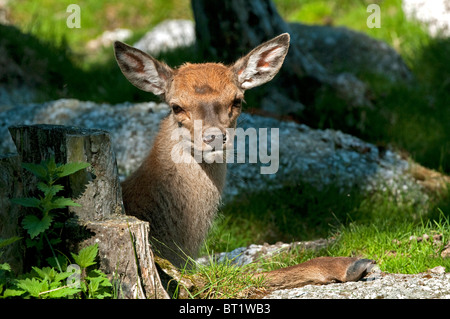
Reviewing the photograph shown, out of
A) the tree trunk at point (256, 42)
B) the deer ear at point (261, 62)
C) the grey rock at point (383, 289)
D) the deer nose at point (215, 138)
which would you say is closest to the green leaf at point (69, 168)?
the deer nose at point (215, 138)

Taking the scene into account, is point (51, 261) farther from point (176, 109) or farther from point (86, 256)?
point (176, 109)

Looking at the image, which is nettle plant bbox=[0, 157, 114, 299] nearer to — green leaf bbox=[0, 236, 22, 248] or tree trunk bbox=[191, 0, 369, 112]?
green leaf bbox=[0, 236, 22, 248]

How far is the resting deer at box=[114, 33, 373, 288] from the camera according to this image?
15.2 feet

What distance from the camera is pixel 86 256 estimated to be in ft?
12.1

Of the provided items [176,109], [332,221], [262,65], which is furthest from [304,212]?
[176,109]

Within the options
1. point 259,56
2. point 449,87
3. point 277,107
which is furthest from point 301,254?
point 449,87

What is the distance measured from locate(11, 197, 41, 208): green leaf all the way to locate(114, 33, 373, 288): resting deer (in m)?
1.09

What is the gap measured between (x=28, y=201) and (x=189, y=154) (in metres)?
1.51

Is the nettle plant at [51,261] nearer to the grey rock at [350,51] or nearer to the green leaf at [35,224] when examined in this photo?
the green leaf at [35,224]

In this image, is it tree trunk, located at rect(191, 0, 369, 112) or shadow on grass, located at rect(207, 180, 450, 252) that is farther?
tree trunk, located at rect(191, 0, 369, 112)

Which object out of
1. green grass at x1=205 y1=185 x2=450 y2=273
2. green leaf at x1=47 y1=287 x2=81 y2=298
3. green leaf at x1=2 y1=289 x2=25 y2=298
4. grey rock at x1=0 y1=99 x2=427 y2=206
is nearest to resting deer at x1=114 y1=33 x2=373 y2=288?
green grass at x1=205 y1=185 x2=450 y2=273

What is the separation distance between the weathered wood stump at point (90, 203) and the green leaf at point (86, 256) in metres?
0.11

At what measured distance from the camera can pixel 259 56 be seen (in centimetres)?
518

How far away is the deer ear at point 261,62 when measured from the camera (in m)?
5.11
